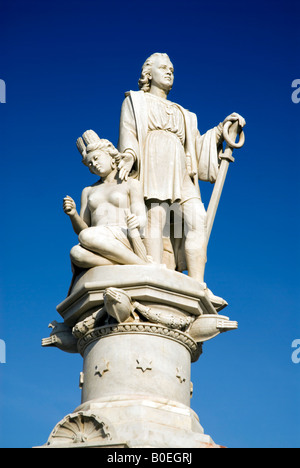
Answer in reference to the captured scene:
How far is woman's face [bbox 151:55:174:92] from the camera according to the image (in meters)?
16.3

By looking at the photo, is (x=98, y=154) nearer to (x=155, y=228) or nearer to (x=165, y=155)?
(x=165, y=155)

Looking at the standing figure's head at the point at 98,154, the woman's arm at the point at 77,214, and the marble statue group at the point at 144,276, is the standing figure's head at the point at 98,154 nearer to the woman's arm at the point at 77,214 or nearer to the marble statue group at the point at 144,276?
the marble statue group at the point at 144,276

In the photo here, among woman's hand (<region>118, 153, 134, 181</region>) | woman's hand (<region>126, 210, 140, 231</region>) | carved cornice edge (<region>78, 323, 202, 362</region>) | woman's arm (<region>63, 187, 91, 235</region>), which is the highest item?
woman's hand (<region>118, 153, 134, 181</region>)

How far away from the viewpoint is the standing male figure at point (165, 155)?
15.0m

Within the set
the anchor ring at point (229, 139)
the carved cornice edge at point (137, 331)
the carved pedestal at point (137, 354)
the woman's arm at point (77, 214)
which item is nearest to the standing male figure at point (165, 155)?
the anchor ring at point (229, 139)

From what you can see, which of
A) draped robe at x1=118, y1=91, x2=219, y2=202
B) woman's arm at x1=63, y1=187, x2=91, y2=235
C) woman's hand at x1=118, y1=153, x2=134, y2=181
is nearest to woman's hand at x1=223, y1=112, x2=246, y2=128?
draped robe at x1=118, y1=91, x2=219, y2=202

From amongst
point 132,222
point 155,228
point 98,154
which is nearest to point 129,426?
point 132,222

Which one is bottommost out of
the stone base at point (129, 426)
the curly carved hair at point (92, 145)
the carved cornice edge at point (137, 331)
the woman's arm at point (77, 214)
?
the stone base at point (129, 426)

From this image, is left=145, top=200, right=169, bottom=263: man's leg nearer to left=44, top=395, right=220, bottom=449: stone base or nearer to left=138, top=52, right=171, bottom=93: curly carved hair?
left=138, top=52, right=171, bottom=93: curly carved hair

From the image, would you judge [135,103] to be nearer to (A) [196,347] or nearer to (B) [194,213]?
(B) [194,213]

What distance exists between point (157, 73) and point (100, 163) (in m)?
2.34

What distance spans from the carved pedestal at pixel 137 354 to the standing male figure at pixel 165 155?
94 centimetres

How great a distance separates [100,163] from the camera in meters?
15.0
